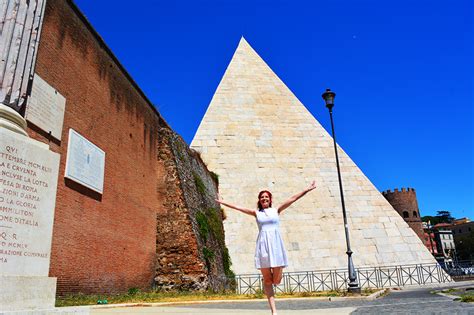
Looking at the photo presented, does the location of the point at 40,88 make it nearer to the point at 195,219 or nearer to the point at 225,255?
the point at 195,219

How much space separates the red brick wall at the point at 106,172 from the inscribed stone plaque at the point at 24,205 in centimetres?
395

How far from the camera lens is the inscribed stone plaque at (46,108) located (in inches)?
292

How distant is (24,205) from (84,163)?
17.9ft

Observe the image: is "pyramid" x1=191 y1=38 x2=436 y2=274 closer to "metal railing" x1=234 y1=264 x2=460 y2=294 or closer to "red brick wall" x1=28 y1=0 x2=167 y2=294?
"metal railing" x1=234 y1=264 x2=460 y2=294

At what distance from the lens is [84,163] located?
8.83 m

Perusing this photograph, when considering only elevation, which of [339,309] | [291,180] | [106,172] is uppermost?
[291,180]

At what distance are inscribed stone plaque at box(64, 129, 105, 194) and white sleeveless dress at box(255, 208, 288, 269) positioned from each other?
217 inches

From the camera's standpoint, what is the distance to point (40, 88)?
761 cm

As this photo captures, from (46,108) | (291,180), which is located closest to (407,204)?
(291,180)

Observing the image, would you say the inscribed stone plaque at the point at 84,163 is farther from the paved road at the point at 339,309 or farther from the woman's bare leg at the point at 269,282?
the woman's bare leg at the point at 269,282

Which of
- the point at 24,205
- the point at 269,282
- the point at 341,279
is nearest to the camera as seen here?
the point at 24,205

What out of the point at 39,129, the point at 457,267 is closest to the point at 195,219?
the point at 39,129

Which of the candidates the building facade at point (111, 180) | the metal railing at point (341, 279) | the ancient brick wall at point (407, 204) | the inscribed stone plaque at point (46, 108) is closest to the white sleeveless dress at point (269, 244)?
the building facade at point (111, 180)

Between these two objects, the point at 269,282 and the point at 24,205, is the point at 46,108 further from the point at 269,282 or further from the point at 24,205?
the point at 269,282
